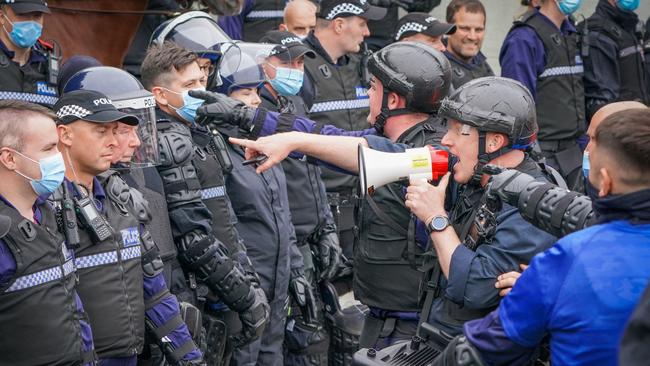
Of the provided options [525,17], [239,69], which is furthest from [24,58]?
[525,17]

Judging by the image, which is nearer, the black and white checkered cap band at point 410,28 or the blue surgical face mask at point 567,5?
the black and white checkered cap band at point 410,28

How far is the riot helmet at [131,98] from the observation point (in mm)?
5316

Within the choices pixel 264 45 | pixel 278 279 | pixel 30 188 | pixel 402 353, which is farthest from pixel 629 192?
pixel 264 45

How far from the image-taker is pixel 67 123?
496 cm

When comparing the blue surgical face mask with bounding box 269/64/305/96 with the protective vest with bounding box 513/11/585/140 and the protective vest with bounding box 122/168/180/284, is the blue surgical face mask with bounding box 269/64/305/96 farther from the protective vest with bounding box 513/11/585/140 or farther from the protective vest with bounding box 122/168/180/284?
the protective vest with bounding box 513/11/585/140

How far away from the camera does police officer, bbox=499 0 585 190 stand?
8.89 meters

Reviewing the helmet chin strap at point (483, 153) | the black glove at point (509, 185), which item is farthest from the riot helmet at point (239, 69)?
the black glove at point (509, 185)

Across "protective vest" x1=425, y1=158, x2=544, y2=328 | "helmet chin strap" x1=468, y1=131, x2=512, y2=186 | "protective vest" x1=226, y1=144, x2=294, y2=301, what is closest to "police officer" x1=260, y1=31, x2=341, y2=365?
"protective vest" x1=226, y1=144, x2=294, y2=301

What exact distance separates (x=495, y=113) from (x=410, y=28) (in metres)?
4.48

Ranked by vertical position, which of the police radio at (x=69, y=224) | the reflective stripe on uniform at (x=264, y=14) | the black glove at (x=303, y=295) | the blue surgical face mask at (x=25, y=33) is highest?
the police radio at (x=69, y=224)

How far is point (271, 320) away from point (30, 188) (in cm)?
247

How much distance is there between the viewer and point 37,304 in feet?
13.9

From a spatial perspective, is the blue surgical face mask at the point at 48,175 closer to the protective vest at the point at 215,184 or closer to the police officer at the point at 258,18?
the protective vest at the point at 215,184

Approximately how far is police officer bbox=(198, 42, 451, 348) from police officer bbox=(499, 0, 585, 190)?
143 inches
